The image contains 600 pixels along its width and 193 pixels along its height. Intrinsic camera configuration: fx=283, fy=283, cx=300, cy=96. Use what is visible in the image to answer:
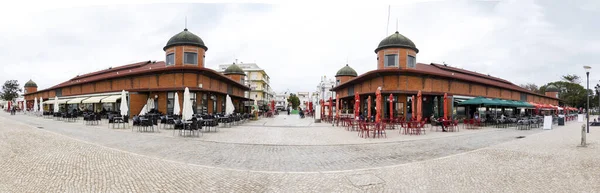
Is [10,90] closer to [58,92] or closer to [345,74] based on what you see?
[58,92]

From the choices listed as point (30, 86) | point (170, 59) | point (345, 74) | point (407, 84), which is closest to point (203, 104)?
point (170, 59)

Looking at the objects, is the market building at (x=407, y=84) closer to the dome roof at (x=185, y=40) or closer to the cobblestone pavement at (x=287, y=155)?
the cobblestone pavement at (x=287, y=155)

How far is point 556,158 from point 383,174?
6829 mm

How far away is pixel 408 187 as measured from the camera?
19.8 feet

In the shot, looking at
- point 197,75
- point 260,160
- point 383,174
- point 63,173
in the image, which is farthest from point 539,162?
point 197,75

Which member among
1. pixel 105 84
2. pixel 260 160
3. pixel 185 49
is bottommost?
pixel 260 160

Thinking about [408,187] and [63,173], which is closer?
[408,187]

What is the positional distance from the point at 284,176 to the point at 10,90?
469 feet

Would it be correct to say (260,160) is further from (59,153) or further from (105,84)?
(105,84)

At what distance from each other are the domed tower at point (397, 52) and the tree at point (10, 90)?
132390mm

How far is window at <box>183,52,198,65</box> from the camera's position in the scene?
30977mm

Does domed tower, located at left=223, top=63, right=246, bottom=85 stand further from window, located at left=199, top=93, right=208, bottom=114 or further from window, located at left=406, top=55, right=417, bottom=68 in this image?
window, located at left=406, top=55, right=417, bottom=68

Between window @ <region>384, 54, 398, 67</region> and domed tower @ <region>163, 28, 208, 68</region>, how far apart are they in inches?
817

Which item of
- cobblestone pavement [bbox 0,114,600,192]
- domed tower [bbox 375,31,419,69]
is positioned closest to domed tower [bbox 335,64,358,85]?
domed tower [bbox 375,31,419,69]
